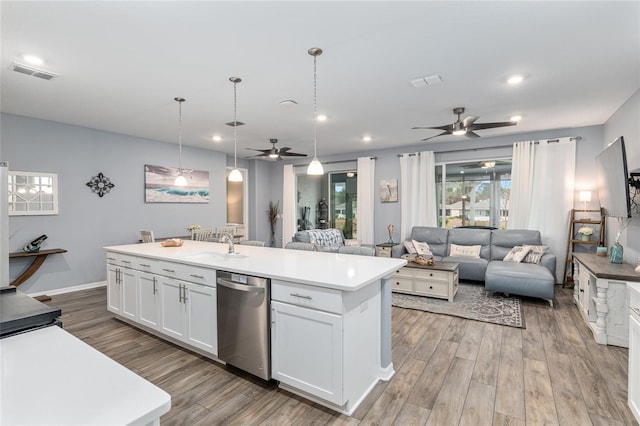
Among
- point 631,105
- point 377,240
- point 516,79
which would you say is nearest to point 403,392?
point 516,79

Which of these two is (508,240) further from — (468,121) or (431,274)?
(468,121)

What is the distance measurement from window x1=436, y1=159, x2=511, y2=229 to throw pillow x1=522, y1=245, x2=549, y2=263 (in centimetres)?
99

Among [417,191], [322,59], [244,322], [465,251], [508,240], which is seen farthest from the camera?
[417,191]

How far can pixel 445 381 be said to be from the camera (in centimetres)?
250

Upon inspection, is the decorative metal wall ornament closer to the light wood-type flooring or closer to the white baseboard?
the white baseboard

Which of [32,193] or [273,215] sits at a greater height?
[32,193]

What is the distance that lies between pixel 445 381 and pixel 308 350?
121cm

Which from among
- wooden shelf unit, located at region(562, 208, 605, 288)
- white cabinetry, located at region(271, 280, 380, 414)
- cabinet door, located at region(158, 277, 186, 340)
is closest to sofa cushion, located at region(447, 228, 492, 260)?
wooden shelf unit, located at region(562, 208, 605, 288)

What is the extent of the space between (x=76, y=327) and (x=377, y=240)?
18.6ft

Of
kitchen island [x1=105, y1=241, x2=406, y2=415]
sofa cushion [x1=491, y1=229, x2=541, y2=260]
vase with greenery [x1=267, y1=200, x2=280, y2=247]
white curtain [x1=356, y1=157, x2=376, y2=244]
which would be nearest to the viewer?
kitchen island [x1=105, y1=241, x2=406, y2=415]

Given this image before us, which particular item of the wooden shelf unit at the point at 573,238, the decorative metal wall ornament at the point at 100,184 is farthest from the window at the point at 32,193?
the wooden shelf unit at the point at 573,238

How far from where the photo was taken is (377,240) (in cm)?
738

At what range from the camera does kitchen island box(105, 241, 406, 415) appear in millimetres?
2049

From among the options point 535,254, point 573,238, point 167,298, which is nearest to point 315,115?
point 167,298
